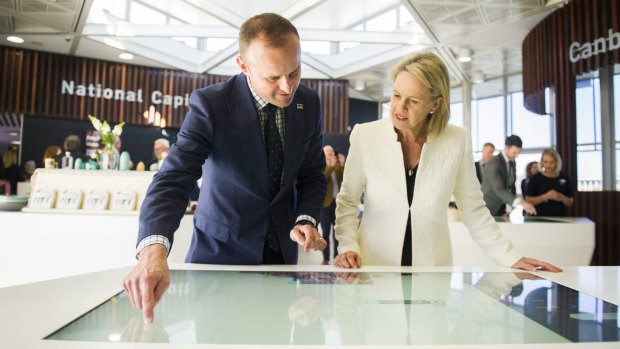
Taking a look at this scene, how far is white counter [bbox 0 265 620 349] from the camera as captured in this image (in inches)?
24.7

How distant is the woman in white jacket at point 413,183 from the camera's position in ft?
5.24

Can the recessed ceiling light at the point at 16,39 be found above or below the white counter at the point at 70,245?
above

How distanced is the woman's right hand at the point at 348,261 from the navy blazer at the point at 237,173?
0.16m

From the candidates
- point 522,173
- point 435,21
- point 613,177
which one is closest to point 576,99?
point 613,177

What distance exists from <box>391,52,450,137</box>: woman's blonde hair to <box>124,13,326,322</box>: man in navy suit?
1.17 feet

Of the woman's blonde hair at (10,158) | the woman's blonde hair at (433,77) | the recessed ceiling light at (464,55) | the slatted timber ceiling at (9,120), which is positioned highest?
the recessed ceiling light at (464,55)

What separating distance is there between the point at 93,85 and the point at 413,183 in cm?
822

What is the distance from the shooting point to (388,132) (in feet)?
5.51

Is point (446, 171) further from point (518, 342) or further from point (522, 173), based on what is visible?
point (522, 173)

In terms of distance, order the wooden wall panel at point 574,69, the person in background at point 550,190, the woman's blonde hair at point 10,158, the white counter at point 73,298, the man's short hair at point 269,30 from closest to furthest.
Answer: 1. the white counter at point 73,298
2. the man's short hair at point 269,30
3. the person in background at point 550,190
4. the wooden wall panel at point 574,69
5. the woman's blonde hair at point 10,158

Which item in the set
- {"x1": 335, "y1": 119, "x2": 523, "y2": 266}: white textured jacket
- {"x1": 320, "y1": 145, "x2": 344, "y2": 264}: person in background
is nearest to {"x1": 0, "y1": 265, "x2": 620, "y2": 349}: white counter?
{"x1": 335, "y1": 119, "x2": 523, "y2": 266}: white textured jacket

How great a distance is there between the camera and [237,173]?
1419 mm

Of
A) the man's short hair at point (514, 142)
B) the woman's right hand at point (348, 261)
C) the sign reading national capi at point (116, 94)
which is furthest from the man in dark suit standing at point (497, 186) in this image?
the sign reading national capi at point (116, 94)

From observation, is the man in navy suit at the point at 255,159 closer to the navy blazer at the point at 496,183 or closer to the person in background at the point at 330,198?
the navy blazer at the point at 496,183
